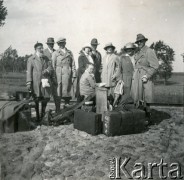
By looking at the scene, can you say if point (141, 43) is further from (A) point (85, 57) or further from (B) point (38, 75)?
(B) point (38, 75)

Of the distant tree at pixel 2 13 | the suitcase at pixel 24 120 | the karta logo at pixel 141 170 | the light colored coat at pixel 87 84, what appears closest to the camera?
the karta logo at pixel 141 170

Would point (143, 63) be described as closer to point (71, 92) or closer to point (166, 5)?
point (166, 5)

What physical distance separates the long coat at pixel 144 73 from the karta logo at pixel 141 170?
203cm

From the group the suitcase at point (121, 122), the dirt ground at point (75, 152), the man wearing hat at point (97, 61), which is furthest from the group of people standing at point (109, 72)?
the dirt ground at point (75, 152)

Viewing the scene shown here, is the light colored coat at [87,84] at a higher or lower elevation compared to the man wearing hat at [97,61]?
lower

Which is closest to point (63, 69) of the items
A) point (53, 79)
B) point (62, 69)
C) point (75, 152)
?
point (62, 69)

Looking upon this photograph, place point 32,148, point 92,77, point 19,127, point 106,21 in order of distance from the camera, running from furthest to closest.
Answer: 1. point 92,77
2. point 19,127
3. point 106,21
4. point 32,148

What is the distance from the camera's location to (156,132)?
5.34 meters

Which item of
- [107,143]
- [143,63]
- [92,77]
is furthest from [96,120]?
[143,63]

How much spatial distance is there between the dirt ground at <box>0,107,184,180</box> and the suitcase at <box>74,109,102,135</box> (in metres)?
0.11

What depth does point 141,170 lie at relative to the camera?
11.9 ft

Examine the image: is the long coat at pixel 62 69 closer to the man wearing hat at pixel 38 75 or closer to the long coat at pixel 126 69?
the man wearing hat at pixel 38 75

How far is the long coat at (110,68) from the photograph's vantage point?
19.5ft

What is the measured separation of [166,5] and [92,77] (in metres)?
1.92
